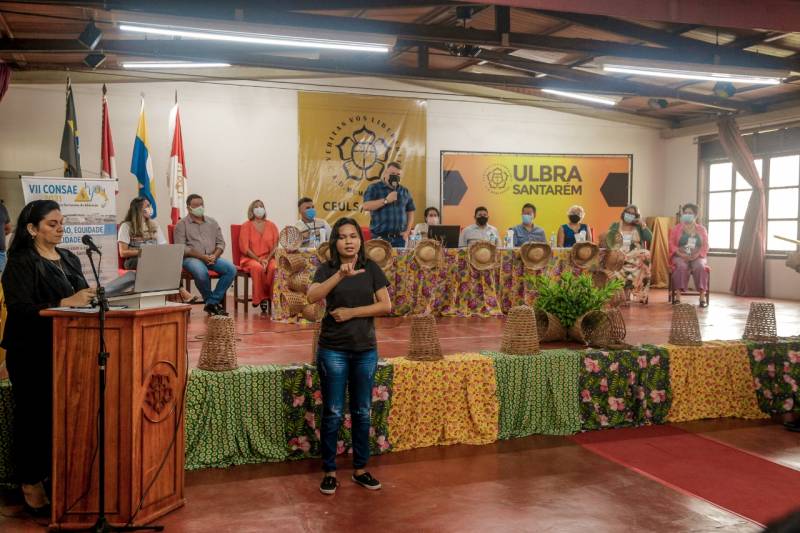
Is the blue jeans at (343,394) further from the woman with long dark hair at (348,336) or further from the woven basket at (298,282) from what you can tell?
the woven basket at (298,282)

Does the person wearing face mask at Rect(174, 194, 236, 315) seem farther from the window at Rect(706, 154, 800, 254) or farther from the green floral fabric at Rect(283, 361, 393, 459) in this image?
the window at Rect(706, 154, 800, 254)

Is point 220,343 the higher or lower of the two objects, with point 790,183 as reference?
lower

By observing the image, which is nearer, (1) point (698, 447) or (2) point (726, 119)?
(1) point (698, 447)

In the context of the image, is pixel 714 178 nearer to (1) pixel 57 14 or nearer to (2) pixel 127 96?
(2) pixel 127 96

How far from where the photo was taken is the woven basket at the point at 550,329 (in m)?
5.01

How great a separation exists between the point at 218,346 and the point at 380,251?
11.6ft

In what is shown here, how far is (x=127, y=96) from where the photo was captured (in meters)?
9.95

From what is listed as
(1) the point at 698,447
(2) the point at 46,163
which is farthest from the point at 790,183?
(2) the point at 46,163

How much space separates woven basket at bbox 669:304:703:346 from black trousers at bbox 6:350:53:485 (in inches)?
152

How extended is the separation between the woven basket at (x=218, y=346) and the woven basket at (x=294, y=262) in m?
3.06

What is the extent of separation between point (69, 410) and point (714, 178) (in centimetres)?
1202

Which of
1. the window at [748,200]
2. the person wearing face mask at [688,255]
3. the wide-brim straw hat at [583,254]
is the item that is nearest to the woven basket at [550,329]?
the wide-brim straw hat at [583,254]

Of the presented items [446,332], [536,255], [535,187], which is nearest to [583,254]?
[536,255]

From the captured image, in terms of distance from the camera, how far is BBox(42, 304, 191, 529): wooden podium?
283 centimetres
